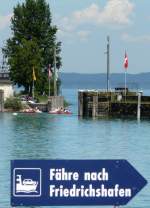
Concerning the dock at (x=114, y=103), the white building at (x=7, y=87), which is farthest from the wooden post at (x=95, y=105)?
the white building at (x=7, y=87)

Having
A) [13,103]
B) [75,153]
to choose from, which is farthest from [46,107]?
[75,153]

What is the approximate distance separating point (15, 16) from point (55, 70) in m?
9.81

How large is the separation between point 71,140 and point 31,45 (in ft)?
173

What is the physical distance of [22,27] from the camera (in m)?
123

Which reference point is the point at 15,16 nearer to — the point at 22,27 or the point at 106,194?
the point at 22,27

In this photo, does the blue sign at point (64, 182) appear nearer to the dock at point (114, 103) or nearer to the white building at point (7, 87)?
the dock at point (114, 103)

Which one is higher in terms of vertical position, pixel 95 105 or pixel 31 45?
pixel 31 45

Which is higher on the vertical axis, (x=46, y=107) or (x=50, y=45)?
(x=50, y=45)

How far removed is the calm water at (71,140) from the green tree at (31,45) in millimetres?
15548

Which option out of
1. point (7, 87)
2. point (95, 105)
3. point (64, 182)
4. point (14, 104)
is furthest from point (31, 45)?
point (64, 182)

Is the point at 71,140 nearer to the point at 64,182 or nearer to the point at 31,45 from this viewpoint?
the point at 31,45

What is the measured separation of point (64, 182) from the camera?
32.0 ft

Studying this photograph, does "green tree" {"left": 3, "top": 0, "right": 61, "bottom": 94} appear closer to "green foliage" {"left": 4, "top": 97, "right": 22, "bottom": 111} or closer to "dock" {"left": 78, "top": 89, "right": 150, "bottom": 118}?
"green foliage" {"left": 4, "top": 97, "right": 22, "bottom": 111}

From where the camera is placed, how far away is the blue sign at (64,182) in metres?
9.77
